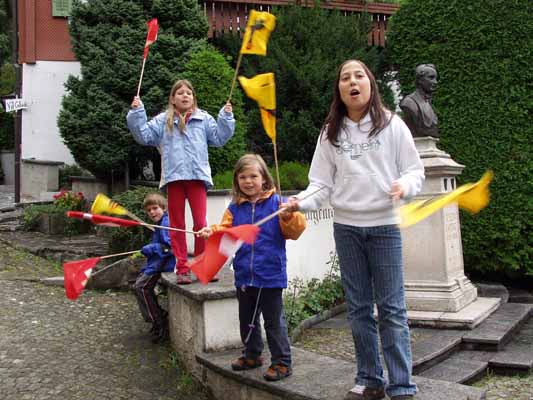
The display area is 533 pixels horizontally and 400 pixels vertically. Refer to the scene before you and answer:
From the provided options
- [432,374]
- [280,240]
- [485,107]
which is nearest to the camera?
[280,240]

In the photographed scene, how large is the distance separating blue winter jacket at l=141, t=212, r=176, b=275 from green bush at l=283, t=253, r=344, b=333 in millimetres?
1185

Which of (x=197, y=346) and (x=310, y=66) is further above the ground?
(x=310, y=66)

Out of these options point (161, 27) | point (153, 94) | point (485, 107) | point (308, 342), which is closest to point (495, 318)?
point (308, 342)

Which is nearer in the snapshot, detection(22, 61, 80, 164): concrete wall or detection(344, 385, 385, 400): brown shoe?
detection(344, 385, 385, 400): brown shoe

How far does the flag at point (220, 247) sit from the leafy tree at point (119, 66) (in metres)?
6.12

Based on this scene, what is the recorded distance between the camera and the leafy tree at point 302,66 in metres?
8.94

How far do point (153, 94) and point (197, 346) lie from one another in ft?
17.7

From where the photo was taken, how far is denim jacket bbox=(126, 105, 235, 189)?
4.39 metres

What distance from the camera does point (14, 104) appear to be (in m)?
12.2

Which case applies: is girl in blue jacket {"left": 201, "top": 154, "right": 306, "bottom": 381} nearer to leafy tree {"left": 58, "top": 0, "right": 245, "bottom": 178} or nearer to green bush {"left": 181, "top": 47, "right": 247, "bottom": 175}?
green bush {"left": 181, "top": 47, "right": 247, "bottom": 175}

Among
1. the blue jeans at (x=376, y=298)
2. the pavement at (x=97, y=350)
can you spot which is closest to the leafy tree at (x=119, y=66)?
the pavement at (x=97, y=350)

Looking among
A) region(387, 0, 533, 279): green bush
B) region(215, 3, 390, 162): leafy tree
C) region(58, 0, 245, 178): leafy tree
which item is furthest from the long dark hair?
region(58, 0, 245, 178): leafy tree

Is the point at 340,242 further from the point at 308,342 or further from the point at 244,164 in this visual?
the point at 308,342

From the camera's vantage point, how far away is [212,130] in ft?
14.8
